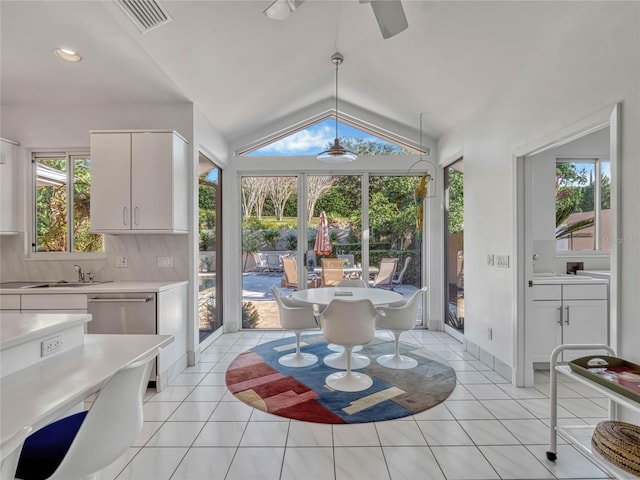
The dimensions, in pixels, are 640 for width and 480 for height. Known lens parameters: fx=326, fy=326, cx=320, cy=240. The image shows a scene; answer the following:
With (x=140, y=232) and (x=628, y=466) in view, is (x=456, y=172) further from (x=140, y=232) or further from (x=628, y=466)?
(x=140, y=232)


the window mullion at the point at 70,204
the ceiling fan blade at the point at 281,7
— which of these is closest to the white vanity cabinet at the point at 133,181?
the window mullion at the point at 70,204

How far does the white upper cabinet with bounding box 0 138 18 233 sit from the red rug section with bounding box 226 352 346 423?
2724 mm

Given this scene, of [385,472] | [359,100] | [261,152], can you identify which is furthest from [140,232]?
[359,100]

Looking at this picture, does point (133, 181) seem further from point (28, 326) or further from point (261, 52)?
point (28, 326)

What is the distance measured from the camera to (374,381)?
298cm

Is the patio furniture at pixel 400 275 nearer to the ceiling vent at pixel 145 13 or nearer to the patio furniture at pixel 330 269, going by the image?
the patio furniture at pixel 330 269

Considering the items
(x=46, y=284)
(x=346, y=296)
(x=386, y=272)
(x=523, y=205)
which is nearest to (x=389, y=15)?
(x=523, y=205)

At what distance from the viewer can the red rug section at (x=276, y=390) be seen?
2.43 m

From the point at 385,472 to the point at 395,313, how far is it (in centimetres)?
163

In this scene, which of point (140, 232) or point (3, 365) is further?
point (140, 232)

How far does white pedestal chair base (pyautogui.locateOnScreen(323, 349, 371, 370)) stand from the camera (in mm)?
3309

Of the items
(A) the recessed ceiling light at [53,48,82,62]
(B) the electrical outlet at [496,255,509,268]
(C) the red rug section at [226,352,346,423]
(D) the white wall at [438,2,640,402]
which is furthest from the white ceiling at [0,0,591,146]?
(C) the red rug section at [226,352,346,423]

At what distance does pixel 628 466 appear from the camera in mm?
1382

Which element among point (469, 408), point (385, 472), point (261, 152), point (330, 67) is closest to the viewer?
point (385, 472)
